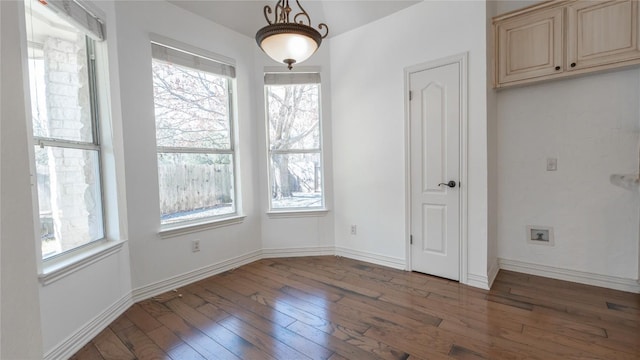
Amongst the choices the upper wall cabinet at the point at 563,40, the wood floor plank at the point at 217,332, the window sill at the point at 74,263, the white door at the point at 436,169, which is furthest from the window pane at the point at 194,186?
the upper wall cabinet at the point at 563,40

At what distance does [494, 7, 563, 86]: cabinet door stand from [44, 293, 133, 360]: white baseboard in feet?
13.1

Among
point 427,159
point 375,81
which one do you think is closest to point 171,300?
point 427,159

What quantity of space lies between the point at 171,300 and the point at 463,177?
2.98 m

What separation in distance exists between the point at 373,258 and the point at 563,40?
279 cm

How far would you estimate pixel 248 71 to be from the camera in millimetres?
3436

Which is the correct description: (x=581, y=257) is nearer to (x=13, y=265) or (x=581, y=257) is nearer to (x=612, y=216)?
(x=612, y=216)

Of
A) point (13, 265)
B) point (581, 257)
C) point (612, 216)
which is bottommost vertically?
point (581, 257)

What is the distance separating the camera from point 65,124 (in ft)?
6.54

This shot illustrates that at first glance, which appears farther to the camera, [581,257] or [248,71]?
[248,71]

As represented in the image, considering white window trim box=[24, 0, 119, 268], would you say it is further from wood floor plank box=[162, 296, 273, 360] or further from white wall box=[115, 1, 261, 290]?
wood floor plank box=[162, 296, 273, 360]

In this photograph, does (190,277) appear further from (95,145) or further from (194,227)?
(95,145)

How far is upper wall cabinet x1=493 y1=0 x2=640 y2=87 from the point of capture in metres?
2.22

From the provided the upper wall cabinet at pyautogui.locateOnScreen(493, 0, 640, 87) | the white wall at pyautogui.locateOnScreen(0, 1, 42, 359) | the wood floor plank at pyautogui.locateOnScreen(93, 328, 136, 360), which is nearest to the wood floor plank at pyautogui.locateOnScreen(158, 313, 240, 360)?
the wood floor plank at pyautogui.locateOnScreen(93, 328, 136, 360)

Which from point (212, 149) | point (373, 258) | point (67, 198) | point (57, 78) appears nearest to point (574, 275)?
point (373, 258)
